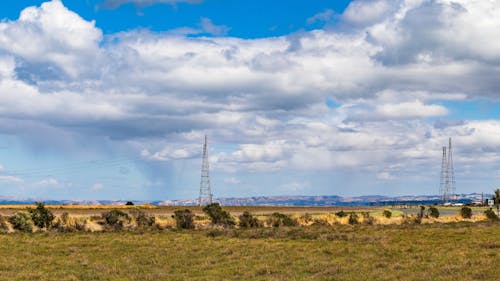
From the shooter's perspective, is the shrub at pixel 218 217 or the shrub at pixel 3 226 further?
the shrub at pixel 218 217

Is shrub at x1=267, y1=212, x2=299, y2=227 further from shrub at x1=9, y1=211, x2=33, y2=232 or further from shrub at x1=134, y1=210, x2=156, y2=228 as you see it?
shrub at x1=9, y1=211, x2=33, y2=232

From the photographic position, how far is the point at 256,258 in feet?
103

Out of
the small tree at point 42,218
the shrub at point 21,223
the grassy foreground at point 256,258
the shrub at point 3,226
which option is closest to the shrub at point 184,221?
the small tree at point 42,218

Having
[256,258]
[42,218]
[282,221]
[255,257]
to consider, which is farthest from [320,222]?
[256,258]

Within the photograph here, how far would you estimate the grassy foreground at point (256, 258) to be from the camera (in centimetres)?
2534

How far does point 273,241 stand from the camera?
42531 mm

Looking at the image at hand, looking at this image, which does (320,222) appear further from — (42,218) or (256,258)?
(256,258)

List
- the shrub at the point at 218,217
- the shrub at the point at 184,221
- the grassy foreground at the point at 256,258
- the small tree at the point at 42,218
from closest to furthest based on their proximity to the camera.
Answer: the grassy foreground at the point at 256,258
the small tree at the point at 42,218
the shrub at the point at 184,221
the shrub at the point at 218,217

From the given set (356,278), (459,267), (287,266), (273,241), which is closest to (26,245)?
(273,241)

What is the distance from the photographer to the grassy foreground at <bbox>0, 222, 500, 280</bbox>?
25.3 meters

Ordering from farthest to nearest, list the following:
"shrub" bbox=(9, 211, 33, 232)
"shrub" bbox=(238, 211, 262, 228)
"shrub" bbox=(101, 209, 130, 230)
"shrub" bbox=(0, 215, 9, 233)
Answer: "shrub" bbox=(238, 211, 262, 228)
"shrub" bbox=(101, 209, 130, 230)
"shrub" bbox=(9, 211, 33, 232)
"shrub" bbox=(0, 215, 9, 233)

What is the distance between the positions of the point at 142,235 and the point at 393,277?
2929 centimetres

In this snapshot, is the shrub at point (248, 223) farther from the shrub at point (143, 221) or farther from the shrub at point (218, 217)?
the shrub at point (143, 221)

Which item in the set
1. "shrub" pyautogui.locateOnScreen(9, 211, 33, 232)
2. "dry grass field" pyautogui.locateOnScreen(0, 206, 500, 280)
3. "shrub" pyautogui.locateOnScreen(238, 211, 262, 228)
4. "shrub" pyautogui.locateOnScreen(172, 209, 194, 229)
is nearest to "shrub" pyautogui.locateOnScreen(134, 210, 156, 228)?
"shrub" pyautogui.locateOnScreen(172, 209, 194, 229)
